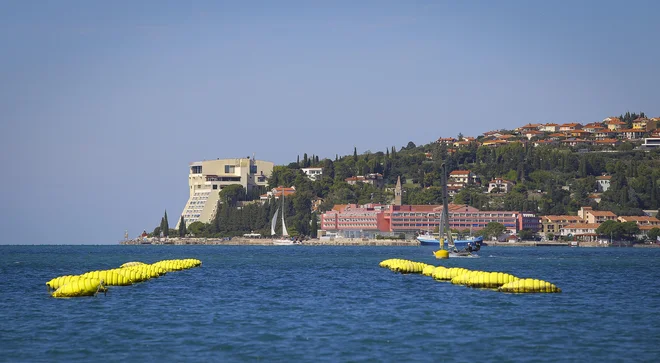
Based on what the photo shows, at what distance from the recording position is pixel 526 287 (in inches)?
2311

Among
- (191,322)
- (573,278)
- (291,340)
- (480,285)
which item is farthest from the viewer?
(573,278)

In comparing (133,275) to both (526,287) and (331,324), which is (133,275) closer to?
(526,287)

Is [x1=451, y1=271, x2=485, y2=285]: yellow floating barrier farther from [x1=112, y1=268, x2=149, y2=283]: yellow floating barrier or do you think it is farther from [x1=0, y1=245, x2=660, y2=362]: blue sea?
[x1=112, y1=268, x2=149, y2=283]: yellow floating barrier

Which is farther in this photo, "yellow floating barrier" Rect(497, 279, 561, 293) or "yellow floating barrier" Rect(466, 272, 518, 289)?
"yellow floating barrier" Rect(466, 272, 518, 289)

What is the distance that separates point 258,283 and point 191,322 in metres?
27.8

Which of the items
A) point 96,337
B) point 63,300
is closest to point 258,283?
point 63,300

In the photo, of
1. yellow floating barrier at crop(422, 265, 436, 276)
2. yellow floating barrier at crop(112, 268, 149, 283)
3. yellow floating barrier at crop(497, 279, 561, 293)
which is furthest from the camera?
yellow floating barrier at crop(422, 265, 436, 276)

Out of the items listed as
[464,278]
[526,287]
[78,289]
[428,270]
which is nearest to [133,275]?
[78,289]

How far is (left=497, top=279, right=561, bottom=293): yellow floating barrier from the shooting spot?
58.5m

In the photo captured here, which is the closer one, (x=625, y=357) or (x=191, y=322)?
(x=625, y=357)

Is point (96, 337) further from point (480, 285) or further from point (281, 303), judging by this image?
point (480, 285)

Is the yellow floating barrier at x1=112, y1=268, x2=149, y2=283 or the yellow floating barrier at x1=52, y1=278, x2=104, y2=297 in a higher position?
the yellow floating barrier at x1=112, y1=268, x2=149, y2=283

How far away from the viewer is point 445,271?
241 ft

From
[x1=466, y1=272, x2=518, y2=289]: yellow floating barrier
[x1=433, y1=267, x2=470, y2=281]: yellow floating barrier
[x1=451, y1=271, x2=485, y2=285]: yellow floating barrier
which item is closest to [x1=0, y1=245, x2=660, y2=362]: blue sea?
[x1=451, y1=271, x2=485, y2=285]: yellow floating barrier
